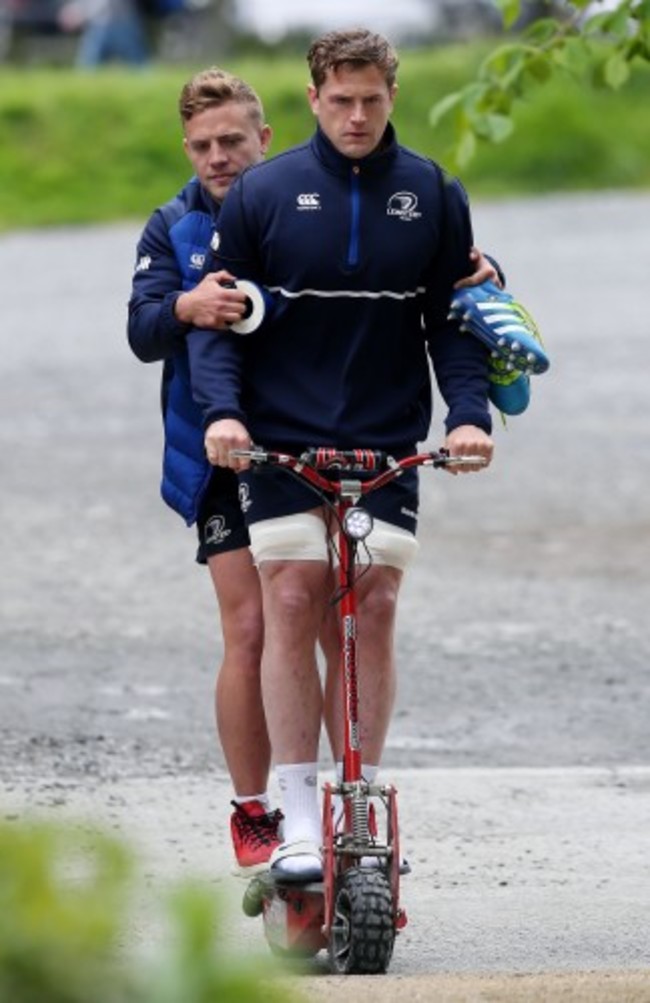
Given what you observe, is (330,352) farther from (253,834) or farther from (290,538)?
(253,834)

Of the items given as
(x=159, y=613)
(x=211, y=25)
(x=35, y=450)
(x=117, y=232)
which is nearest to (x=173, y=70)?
(x=211, y=25)

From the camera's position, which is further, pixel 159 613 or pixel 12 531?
pixel 12 531

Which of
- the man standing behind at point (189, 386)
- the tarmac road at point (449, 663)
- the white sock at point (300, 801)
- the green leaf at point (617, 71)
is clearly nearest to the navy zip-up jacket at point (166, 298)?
the man standing behind at point (189, 386)

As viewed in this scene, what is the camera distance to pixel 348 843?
228 inches

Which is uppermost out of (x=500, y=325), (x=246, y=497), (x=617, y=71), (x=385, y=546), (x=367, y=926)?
(x=617, y=71)

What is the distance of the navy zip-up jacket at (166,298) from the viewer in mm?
6156

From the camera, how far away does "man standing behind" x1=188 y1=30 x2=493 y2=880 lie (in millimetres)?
5871

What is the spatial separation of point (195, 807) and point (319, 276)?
7.05ft

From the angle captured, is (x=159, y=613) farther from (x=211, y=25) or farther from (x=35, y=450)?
(x=211, y=25)

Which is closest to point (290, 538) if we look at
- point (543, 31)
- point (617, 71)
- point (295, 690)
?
point (295, 690)

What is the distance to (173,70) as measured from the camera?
29.2m

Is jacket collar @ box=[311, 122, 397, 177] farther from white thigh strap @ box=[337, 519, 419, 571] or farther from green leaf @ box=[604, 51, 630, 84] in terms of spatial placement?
green leaf @ box=[604, 51, 630, 84]

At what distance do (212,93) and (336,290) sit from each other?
0.60 m

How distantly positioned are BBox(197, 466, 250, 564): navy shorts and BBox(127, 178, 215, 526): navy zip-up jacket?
0.03m
